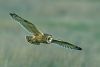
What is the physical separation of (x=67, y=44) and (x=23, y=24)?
2484mm

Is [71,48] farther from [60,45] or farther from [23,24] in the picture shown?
[23,24]

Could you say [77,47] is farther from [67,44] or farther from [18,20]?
[18,20]

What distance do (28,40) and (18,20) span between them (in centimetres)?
122

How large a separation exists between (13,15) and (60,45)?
8.83 feet

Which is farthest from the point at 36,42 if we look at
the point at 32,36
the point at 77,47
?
the point at 77,47

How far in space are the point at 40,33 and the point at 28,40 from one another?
2.72ft

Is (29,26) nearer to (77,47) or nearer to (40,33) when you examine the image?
(40,33)

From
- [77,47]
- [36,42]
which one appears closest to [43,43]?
[36,42]

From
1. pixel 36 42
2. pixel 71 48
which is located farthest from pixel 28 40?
pixel 71 48

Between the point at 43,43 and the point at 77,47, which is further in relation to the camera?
the point at 77,47

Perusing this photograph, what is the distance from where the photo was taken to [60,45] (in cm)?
3250

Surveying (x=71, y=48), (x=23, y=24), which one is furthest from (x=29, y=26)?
(x=71, y=48)

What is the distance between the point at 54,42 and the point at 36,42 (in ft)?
3.54

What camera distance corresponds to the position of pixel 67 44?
3281 centimetres
